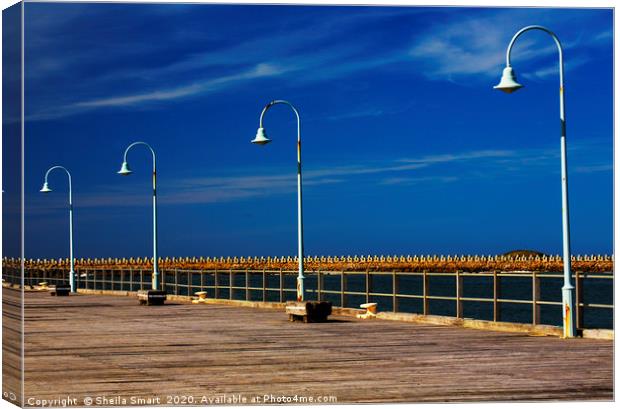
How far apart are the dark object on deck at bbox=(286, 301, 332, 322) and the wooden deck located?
41 centimetres

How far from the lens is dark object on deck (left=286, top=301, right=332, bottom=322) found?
77.9ft

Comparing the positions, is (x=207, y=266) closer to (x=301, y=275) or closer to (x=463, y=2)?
(x=301, y=275)

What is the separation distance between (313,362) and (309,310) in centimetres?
836

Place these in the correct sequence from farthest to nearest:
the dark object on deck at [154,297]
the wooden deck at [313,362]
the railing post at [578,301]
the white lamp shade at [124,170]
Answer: the white lamp shade at [124,170] → the dark object on deck at [154,297] → the railing post at [578,301] → the wooden deck at [313,362]

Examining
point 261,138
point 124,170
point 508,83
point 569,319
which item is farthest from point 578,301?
point 124,170

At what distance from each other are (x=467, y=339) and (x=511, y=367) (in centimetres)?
435

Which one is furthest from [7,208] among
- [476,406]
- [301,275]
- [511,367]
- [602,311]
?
[602,311]

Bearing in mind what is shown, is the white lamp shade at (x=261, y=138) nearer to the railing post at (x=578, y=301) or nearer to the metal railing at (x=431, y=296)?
the metal railing at (x=431, y=296)

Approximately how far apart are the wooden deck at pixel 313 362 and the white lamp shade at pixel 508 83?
170 inches

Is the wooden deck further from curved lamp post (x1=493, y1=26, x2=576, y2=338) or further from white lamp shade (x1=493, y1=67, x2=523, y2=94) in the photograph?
white lamp shade (x1=493, y1=67, x2=523, y2=94)

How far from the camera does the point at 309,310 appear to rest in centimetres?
2370

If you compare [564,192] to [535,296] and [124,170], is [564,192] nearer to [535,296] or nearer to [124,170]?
[535,296]

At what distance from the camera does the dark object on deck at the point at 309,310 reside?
23734mm

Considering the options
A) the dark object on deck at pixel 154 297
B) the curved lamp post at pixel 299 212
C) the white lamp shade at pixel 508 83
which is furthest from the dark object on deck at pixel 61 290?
the white lamp shade at pixel 508 83
